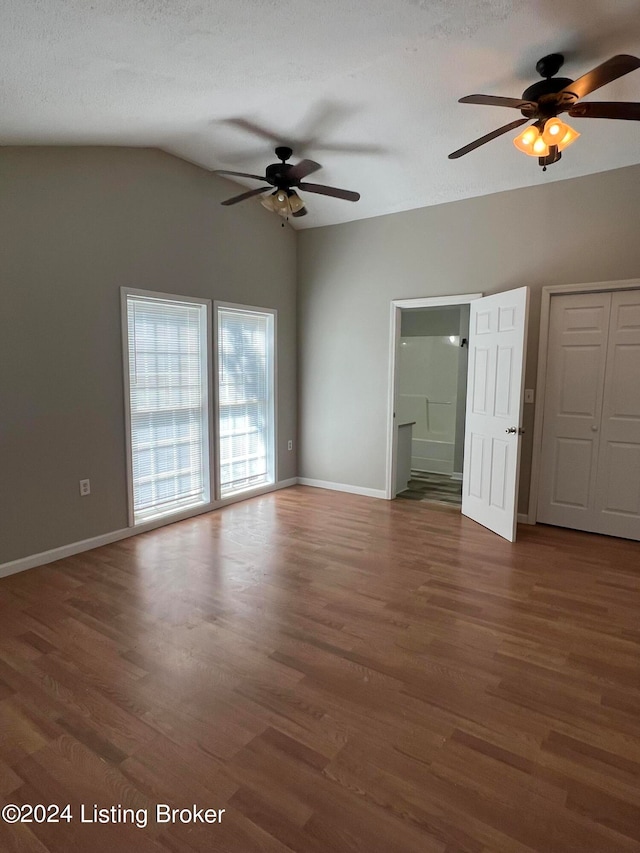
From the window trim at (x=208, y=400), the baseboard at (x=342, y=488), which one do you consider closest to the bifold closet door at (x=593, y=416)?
the baseboard at (x=342, y=488)

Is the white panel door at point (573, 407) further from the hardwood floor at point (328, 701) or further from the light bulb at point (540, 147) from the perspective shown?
the light bulb at point (540, 147)

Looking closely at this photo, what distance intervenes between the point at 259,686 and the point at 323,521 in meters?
2.31

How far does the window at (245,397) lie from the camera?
15.4 ft

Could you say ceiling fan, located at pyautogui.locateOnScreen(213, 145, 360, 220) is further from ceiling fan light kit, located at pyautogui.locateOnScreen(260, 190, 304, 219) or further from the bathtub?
the bathtub

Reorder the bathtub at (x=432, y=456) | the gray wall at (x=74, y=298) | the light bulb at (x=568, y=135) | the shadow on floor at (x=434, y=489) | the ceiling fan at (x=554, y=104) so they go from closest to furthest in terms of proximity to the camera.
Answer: the ceiling fan at (x=554, y=104)
the light bulb at (x=568, y=135)
the gray wall at (x=74, y=298)
the shadow on floor at (x=434, y=489)
the bathtub at (x=432, y=456)

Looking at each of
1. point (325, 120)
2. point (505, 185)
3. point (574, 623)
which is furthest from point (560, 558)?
point (325, 120)

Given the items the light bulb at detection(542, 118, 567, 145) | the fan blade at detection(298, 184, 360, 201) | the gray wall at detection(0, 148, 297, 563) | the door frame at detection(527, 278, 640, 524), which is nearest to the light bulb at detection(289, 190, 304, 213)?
the fan blade at detection(298, 184, 360, 201)

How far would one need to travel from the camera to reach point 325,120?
3.24m

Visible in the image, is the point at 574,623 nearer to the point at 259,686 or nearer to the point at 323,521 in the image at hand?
the point at 259,686

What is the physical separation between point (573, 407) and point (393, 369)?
1.75m

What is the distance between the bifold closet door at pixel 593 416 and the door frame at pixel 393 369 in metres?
1.15

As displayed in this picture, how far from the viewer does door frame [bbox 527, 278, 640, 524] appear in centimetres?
384

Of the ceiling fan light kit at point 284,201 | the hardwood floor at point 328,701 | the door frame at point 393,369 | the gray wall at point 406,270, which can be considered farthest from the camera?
the door frame at point 393,369

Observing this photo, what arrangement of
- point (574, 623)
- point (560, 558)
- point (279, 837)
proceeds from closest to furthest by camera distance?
point (279, 837) < point (574, 623) < point (560, 558)
